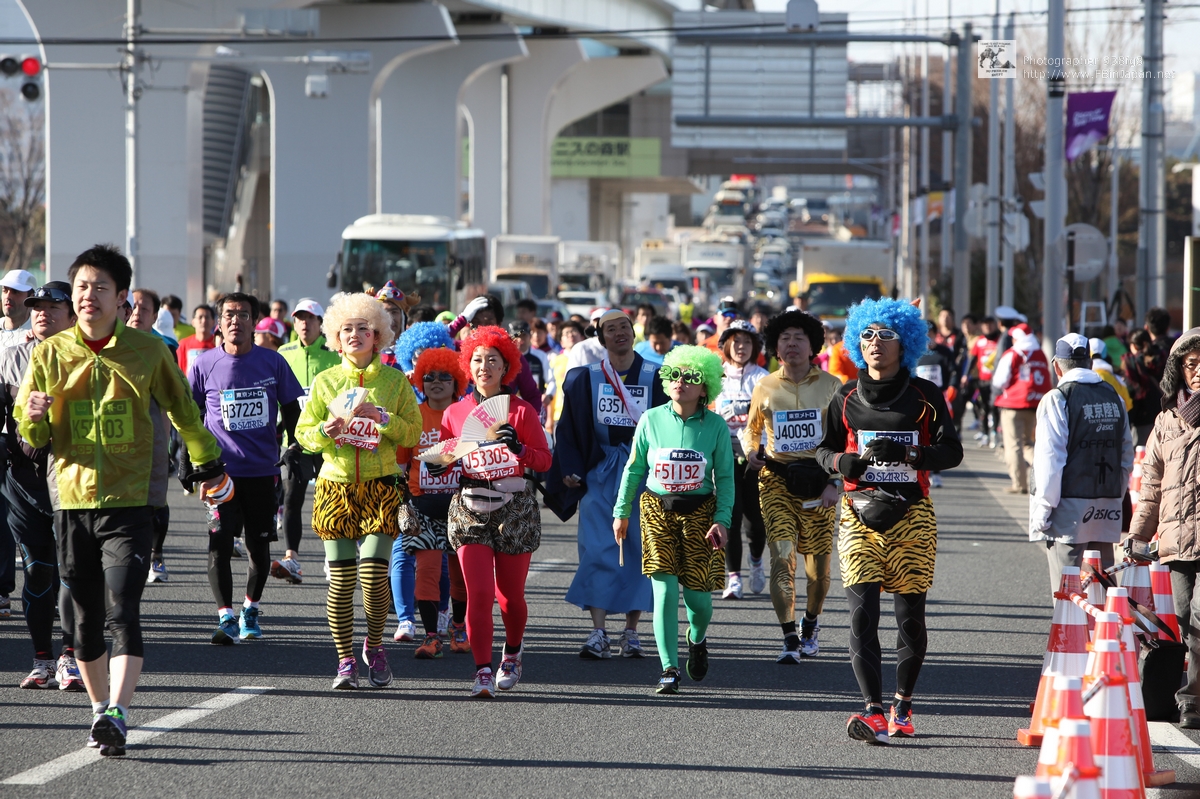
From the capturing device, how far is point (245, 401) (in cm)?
922

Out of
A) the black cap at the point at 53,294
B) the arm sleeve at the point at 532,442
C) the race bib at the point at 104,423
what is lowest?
the arm sleeve at the point at 532,442

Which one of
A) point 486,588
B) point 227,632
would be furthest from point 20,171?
point 486,588

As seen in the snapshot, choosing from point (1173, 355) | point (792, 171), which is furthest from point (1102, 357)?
point (792, 171)

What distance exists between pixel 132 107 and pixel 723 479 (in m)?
23.7

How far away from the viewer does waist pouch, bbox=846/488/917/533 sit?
6840mm

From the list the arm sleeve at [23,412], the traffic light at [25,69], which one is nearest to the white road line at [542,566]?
the arm sleeve at [23,412]

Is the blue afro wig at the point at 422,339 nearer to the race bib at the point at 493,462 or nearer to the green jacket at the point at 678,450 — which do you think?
the race bib at the point at 493,462

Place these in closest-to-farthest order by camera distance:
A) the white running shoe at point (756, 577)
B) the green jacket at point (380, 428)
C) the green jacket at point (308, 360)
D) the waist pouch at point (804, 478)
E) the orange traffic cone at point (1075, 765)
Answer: the orange traffic cone at point (1075, 765)
the green jacket at point (380, 428)
the waist pouch at point (804, 478)
the white running shoe at point (756, 577)
the green jacket at point (308, 360)

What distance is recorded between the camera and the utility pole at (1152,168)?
68.1ft

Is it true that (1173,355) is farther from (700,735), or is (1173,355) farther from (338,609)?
(338,609)

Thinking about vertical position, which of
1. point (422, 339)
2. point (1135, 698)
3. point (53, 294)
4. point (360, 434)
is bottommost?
point (1135, 698)

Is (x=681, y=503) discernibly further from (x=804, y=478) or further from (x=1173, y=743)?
(x=1173, y=743)

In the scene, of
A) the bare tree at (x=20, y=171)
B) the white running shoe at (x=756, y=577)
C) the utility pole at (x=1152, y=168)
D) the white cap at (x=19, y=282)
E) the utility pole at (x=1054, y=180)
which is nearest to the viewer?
the white cap at (x=19, y=282)

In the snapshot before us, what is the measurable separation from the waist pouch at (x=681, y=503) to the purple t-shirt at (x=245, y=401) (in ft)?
8.81
